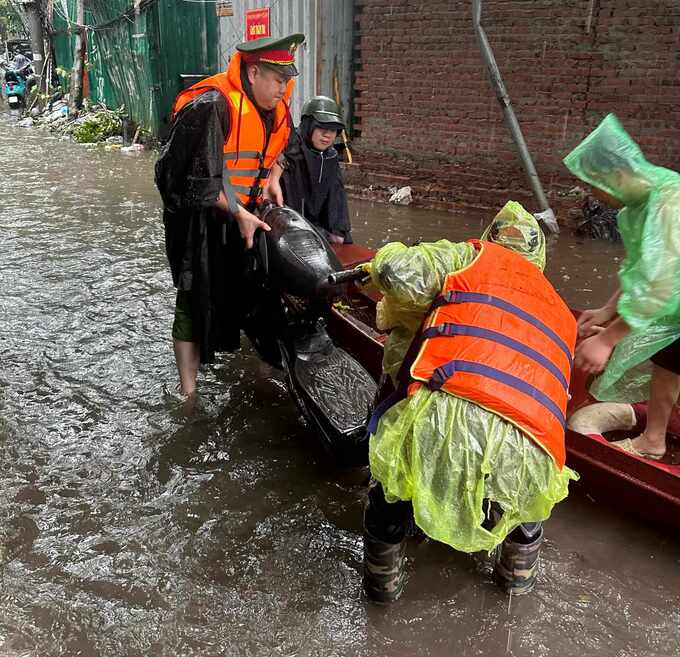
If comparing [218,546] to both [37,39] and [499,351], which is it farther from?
[37,39]

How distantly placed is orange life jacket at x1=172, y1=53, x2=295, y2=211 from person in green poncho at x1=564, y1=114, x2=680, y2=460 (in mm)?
1710

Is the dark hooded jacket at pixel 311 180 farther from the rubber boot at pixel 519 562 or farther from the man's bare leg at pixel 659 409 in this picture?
the rubber boot at pixel 519 562

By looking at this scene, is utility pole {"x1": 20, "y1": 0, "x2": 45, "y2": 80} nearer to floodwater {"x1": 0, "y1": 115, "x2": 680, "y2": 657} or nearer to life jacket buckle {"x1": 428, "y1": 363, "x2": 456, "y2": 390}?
floodwater {"x1": 0, "y1": 115, "x2": 680, "y2": 657}

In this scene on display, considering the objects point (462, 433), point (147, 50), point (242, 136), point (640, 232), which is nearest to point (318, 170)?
point (242, 136)

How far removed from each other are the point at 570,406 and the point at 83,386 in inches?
127

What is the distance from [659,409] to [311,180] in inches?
120

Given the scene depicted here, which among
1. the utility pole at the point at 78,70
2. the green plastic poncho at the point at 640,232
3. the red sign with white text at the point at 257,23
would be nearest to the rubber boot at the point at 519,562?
the green plastic poncho at the point at 640,232

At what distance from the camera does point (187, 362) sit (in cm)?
413

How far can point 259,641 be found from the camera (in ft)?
8.16

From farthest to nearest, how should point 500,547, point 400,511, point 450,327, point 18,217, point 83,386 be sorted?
point 18,217 → point 83,386 → point 500,547 → point 400,511 → point 450,327

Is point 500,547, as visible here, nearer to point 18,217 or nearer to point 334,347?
point 334,347

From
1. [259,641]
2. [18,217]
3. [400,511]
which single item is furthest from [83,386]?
[18,217]

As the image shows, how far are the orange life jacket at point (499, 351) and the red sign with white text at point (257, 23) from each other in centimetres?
962

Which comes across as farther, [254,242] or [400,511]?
[254,242]
